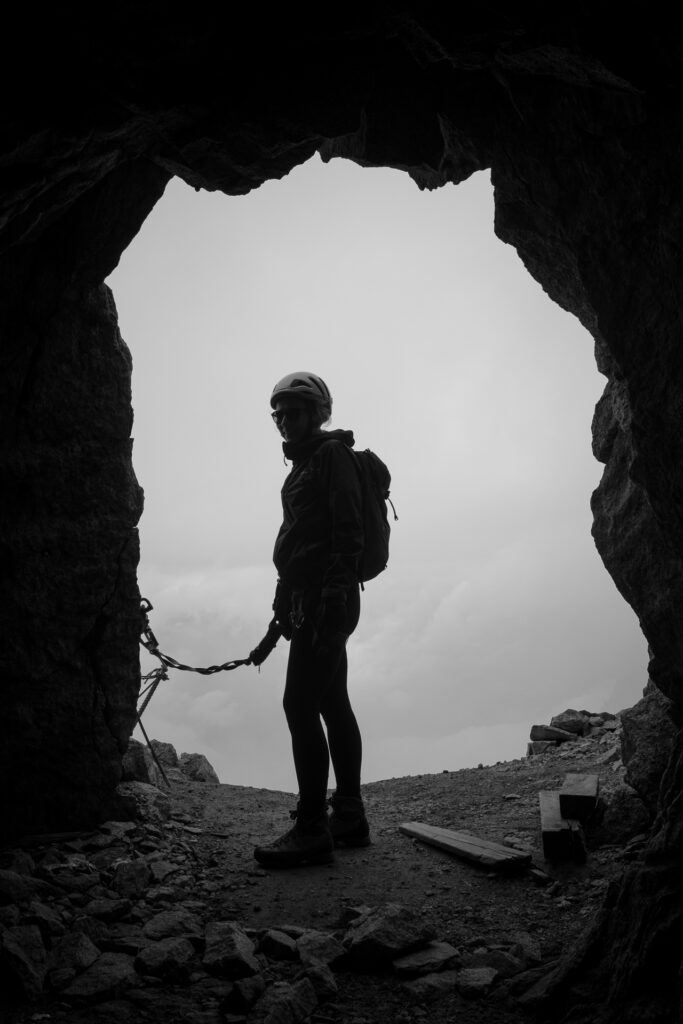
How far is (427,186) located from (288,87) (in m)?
1.54

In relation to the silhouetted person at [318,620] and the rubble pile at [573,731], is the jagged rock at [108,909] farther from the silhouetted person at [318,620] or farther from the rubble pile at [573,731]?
the rubble pile at [573,731]

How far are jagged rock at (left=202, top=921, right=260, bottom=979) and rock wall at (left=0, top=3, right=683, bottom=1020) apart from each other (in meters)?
1.42

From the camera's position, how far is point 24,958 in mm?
2672

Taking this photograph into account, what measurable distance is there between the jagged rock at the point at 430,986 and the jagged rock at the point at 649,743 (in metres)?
2.02

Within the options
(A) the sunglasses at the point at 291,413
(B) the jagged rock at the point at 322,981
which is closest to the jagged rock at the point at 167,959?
(B) the jagged rock at the point at 322,981

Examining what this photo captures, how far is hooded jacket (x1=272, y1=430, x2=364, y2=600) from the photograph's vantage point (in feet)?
14.6

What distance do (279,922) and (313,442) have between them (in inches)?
118

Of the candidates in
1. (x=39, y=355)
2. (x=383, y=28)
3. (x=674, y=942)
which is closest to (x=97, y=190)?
(x=39, y=355)

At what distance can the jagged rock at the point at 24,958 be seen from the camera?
2.59m

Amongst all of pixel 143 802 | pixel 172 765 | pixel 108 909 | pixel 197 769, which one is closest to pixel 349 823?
pixel 143 802

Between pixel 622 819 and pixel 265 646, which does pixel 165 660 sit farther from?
pixel 622 819

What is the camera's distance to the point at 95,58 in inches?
101

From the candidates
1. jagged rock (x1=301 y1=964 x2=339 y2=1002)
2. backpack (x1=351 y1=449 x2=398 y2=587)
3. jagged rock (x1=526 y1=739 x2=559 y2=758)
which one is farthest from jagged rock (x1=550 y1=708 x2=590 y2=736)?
jagged rock (x1=301 y1=964 x2=339 y2=1002)

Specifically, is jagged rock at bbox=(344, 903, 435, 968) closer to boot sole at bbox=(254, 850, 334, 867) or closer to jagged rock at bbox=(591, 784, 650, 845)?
boot sole at bbox=(254, 850, 334, 867)
